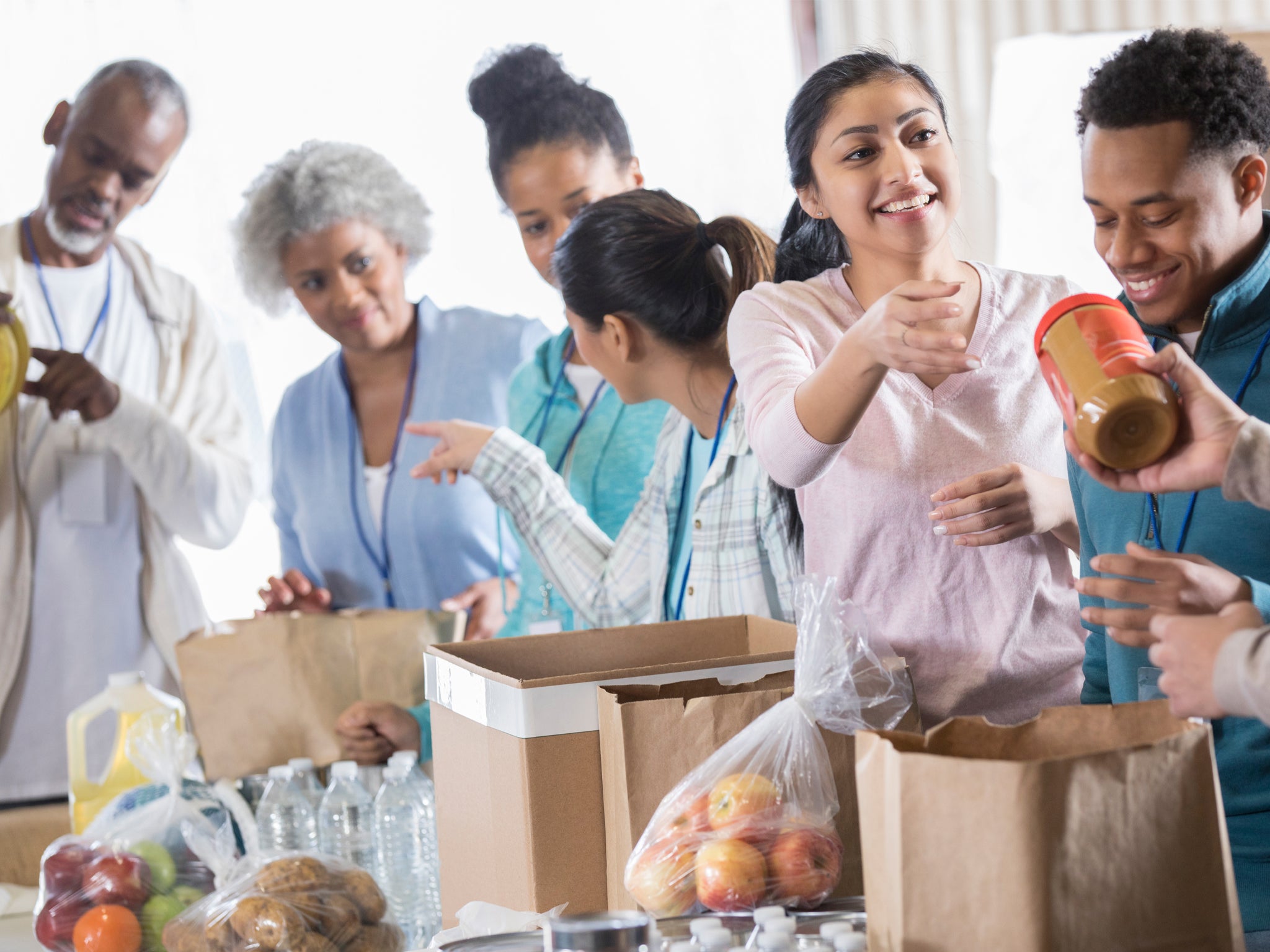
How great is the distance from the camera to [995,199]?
8.21 feet

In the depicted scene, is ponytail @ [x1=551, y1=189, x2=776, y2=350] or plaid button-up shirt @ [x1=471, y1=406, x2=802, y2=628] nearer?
plaid button-up shirt @ [x1=471, y1=406, x2=802, y2=628]

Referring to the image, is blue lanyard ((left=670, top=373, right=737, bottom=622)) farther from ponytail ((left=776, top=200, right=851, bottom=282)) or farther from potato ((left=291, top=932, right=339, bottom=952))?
potato ((left=291, top=932, right=339, bottom=952))

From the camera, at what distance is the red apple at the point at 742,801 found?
33.8 inches

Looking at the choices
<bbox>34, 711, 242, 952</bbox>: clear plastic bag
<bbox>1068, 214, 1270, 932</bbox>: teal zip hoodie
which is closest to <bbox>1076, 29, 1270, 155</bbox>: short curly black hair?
<bbox>1068, 214, 1270, 932</bbox>: teal zip hoodie

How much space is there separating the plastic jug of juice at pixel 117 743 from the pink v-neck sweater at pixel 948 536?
1034 millimetres

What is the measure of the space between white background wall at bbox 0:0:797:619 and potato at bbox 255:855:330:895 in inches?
50.2

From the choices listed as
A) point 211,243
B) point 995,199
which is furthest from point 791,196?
point 211,243

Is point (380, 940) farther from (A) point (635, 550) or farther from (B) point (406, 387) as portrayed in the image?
(B) point (406, 387)

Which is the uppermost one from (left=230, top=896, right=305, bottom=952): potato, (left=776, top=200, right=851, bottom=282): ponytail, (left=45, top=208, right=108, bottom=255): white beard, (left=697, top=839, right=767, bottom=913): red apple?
(left=45, top=208, right=108, bottom=255): white beard

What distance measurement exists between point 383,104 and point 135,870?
1.58m

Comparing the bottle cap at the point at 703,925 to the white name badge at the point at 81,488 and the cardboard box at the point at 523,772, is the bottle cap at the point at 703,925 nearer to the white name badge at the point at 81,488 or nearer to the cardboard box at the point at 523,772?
the cardboard box at the point at 523,772

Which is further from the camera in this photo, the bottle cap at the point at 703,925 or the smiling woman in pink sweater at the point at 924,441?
the smiling woman in pink sweater at the point at 924,441

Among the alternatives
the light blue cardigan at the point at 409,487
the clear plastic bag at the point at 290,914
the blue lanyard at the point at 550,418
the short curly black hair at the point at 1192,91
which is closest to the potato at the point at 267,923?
the clear plastic bag at the point at 290,914

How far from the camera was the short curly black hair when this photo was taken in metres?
1.00
